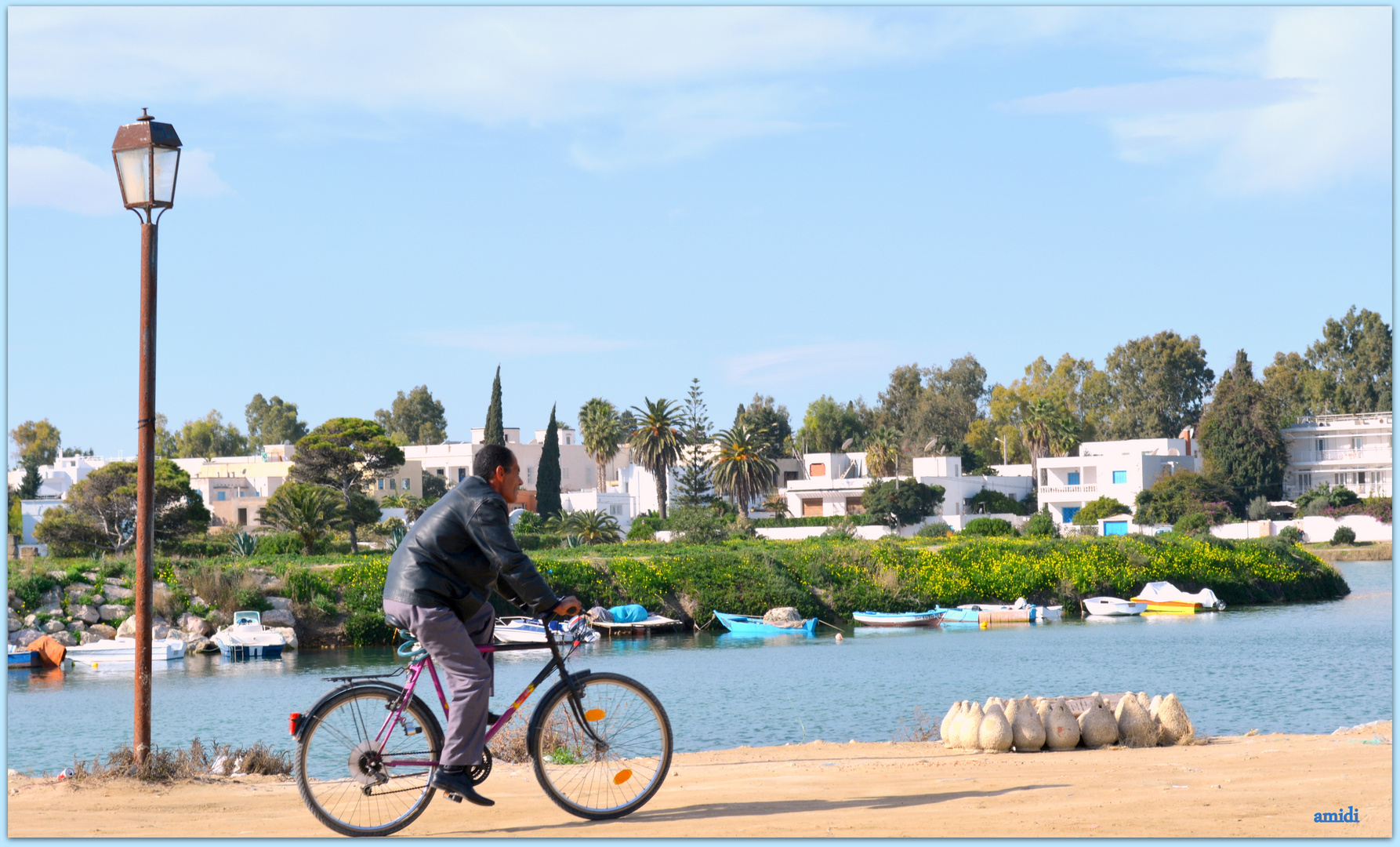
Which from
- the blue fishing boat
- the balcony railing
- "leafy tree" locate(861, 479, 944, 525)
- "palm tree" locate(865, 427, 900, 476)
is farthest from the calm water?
"palm tree" locate(865, 427, 900, 476)

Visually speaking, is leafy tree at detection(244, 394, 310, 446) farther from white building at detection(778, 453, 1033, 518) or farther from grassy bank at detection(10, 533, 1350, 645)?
grassy bank at detection(10, 533, 1350, 645)

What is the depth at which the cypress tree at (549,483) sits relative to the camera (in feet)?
227

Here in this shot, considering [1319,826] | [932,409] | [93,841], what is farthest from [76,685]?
[932,409]

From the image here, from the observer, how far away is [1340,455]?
3088 inches

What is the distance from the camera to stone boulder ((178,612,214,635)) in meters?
35.5

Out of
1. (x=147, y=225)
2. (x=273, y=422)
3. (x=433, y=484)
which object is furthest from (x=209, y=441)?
(x=147, y=225)

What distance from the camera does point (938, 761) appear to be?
9008 mm

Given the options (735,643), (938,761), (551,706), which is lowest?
(735,643)

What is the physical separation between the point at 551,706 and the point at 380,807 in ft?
3.07

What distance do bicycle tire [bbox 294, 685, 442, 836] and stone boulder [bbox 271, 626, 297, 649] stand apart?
30.8 metres

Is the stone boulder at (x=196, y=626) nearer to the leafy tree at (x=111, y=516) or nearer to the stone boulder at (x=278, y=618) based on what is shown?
the stone boulder at (x=278, y=618)

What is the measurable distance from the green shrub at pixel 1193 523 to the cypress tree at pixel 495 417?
1418 inches

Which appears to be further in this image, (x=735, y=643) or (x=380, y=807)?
(x=735, y=643)

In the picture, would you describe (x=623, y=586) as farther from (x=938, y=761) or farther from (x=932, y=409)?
(x=932, y=409)
